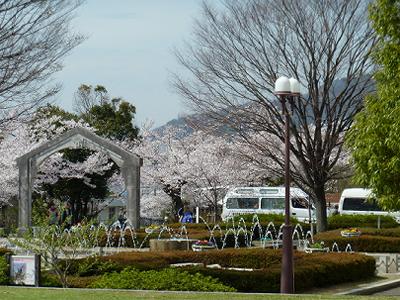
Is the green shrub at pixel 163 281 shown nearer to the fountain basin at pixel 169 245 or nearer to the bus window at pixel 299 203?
the fountain basin at pixel 169 245

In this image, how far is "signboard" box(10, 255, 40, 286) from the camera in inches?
628

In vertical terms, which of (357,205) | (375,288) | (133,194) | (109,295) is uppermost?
(133,194)

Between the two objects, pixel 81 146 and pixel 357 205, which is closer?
pixel 81 146

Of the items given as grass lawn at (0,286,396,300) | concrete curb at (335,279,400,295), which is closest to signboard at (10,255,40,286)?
grass lawn at (0,286,396,300)

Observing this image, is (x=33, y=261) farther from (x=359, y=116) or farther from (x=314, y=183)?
(x=314, y=183)

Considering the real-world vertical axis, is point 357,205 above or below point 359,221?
above

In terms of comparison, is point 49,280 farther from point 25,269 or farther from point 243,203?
point 243,203

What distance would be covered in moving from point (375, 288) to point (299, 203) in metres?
28.8

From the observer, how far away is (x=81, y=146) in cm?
3406

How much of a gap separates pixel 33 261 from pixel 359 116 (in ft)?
22.1

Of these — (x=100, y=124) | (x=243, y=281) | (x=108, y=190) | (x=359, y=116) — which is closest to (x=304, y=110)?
(x=359, y=116)

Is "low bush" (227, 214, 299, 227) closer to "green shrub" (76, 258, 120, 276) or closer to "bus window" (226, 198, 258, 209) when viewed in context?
"bus window" (226, 198, 258, 209)

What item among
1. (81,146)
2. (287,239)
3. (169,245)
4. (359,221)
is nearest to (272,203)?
(359,221)

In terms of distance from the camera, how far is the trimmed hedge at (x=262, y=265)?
15820 millimetres
